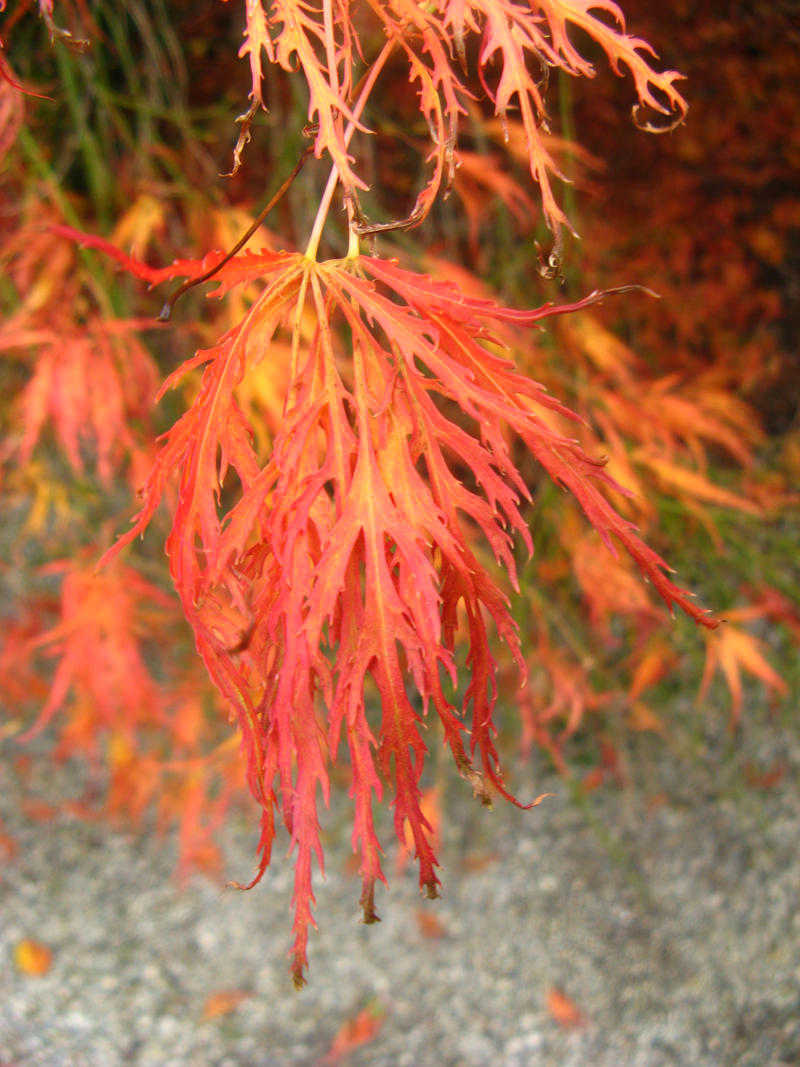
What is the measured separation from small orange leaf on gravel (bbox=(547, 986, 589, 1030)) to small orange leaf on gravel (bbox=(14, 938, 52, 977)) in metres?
0.86

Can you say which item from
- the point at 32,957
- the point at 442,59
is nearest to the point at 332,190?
the point at 442,59

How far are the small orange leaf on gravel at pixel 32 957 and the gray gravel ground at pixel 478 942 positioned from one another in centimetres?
2

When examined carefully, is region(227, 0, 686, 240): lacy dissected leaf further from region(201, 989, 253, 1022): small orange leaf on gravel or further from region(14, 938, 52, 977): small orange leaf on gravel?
region(14, 938, 52, 977): small orange leaf on gravel

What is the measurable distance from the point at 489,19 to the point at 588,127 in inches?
49.3

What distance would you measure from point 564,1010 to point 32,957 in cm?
91

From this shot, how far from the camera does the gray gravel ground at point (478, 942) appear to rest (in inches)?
56.2

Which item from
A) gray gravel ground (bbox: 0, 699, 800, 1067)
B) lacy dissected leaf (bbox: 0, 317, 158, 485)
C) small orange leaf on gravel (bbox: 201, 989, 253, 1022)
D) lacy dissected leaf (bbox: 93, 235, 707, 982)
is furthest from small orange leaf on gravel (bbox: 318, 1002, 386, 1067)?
lacy dissected leaf (bbox: 93, 235, 707, 982)

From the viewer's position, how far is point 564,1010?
147 centimetres

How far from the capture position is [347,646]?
0.46 meters

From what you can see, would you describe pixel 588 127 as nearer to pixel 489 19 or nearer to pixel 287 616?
pixel 489 19

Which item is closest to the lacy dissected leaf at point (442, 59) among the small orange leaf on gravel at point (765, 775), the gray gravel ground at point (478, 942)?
the gray gravel ground at point (478, 942)

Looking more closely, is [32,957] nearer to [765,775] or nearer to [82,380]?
[82,380]

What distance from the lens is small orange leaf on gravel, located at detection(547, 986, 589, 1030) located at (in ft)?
4.75

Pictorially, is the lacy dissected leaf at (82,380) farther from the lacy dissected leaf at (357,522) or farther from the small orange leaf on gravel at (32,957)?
the small orange leaf on gravel at (32,957)
